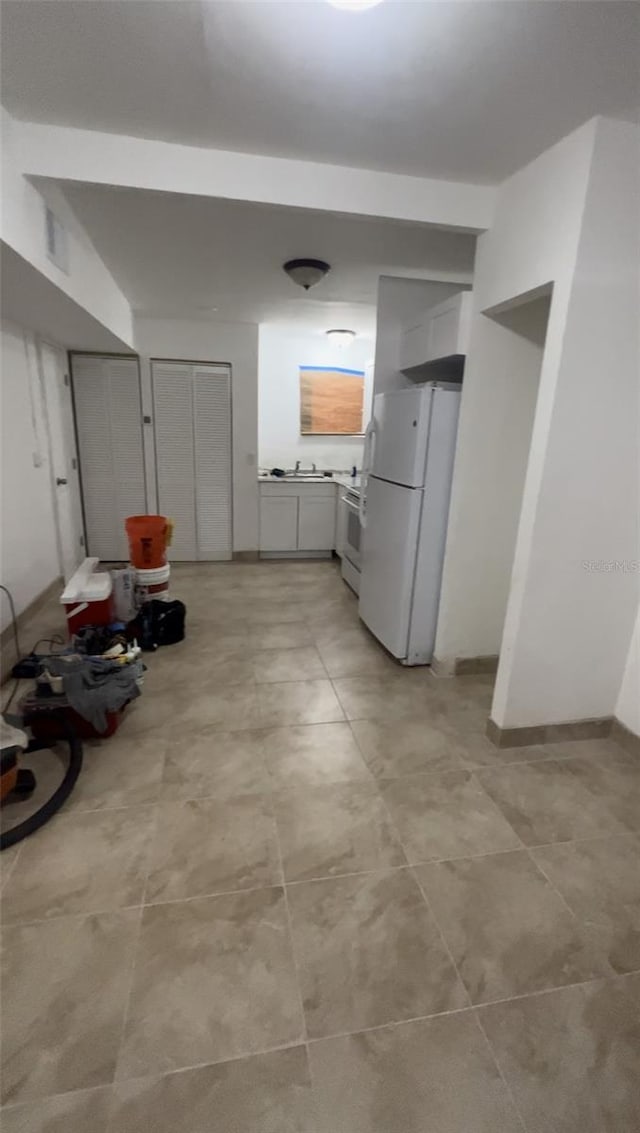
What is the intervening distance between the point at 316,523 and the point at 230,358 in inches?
71.7

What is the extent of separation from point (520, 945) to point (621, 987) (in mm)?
254

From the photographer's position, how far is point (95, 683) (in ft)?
6.92

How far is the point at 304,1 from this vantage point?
120 centimetres

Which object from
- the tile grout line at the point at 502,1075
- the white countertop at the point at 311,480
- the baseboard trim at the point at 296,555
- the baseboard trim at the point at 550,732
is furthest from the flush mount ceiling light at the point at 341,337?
the tile grout line at the point at 502,1075

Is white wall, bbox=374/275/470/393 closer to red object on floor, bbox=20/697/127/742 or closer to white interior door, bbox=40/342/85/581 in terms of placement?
white interior door, bbox=40/342/85/581

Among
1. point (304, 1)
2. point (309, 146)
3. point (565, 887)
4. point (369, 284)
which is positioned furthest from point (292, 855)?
point (369, 284)

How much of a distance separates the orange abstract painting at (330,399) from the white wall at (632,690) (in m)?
4.06

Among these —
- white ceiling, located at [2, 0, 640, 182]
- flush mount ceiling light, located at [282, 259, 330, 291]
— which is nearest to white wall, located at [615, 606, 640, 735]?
white ceiling, located at [2, 0, 640, 182]

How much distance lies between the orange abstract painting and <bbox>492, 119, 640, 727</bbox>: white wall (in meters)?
3.77

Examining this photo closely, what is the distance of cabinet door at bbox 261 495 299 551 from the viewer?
16.5 feet

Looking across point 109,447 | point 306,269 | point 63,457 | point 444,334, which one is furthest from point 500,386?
point 109,447

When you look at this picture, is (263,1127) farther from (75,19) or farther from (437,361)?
(437,361)

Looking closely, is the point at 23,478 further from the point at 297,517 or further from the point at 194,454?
the point at 297,517

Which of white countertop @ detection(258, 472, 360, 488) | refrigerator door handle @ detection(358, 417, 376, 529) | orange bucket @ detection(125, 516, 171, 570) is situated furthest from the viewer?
white countertop @ detection(258, 472, 360, 488)
